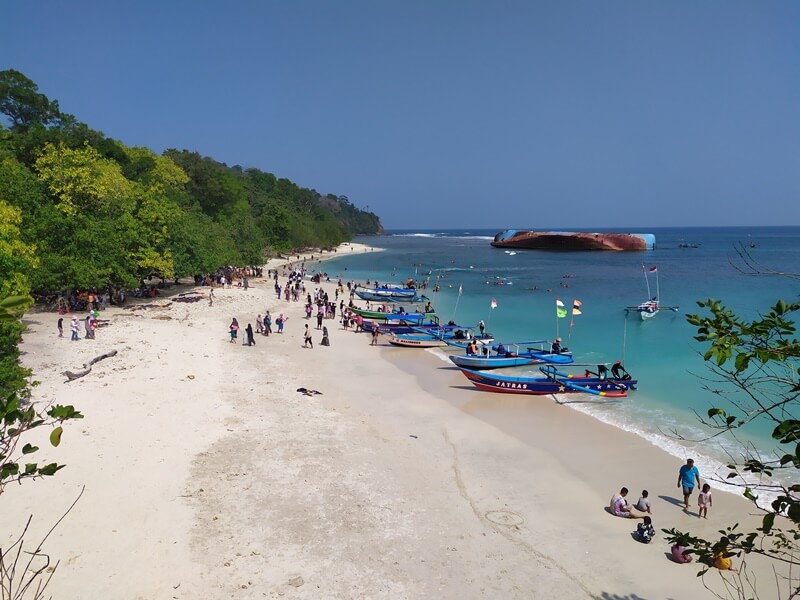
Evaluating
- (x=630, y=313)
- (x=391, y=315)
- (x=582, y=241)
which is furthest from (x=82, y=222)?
(x=582, y=241)

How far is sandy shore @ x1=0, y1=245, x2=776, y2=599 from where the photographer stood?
9484mm

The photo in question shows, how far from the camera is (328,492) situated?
40.4 feet

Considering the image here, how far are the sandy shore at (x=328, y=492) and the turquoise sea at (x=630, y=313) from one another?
2.48m

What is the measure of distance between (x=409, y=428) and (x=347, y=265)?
68398mm

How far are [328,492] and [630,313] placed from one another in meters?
35.7

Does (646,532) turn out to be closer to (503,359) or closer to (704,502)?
(704,502)

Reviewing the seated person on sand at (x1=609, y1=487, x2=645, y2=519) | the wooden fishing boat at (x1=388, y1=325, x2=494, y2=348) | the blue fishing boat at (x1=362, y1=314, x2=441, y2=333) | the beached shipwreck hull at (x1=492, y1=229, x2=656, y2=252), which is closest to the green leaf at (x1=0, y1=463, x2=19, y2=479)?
the seated person on sand at (x1=609, y1=487, x2=645, y2=519)

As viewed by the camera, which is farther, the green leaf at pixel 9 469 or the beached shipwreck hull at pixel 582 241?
the beached shipwreck hull at pixel 582 241

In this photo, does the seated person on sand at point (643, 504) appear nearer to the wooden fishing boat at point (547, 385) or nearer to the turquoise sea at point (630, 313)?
the turquoise sea at point (630, 313)

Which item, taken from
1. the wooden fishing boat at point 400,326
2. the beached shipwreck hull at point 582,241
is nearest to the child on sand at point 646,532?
the wooden fishing boat at point 400,326

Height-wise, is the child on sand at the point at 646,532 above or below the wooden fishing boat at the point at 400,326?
below

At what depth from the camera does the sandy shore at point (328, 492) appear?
9.48 meters

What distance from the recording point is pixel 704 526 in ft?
39.4

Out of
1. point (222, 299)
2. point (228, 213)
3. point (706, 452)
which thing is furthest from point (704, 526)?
point (228, 213)
